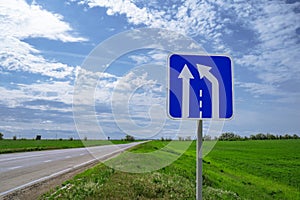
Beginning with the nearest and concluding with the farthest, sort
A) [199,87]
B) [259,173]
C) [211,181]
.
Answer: [199,87]
[211,181]
[259,173]

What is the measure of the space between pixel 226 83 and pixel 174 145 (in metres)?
4.03

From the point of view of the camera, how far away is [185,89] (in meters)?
5.14

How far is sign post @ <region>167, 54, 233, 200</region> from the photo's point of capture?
508 centimetres

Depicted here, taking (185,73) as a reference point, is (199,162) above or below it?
below

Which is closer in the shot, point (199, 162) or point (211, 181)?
point (199, 162)

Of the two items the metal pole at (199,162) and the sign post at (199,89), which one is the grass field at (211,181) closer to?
the metal pole at (199,162)

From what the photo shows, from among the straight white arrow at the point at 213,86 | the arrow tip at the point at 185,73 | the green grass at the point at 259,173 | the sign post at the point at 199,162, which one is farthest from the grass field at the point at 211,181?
the arrow tip at the point at 185,73

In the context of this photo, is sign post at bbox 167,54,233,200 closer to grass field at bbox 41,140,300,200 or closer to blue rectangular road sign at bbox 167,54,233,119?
blue rectangular road sign at bbox 167,54,233,119

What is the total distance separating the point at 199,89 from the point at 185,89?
0.22 meters

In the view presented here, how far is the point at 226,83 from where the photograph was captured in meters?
5.29

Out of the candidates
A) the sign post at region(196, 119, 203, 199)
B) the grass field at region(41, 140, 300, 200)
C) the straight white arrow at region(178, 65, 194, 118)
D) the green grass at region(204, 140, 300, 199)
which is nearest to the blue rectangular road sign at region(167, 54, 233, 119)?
the straight white arrow at region(178, 65, 194, 118)

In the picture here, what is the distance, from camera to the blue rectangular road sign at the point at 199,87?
200 inches

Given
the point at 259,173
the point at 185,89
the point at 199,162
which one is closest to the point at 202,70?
the point at 185,89

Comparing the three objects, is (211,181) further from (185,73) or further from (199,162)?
(185,73)
